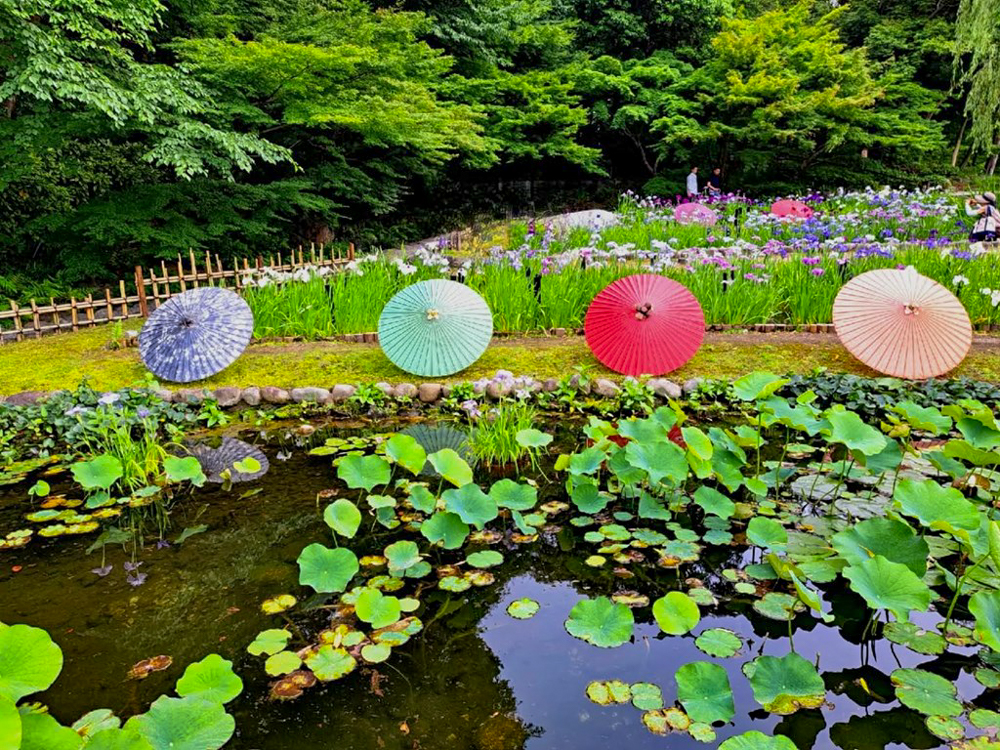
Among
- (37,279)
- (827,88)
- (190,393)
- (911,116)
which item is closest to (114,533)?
(190,393)

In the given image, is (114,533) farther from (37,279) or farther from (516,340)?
(37,279)

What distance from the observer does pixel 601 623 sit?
6.64ft

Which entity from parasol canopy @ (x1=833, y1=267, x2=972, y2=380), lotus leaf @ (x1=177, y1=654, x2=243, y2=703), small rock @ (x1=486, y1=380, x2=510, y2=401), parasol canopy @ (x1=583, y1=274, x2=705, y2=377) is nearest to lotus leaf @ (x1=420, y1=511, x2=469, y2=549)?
lotus leaf @ (x1=177, y1=654, x2=243, y2=703)

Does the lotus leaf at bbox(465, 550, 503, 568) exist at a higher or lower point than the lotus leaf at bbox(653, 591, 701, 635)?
lower

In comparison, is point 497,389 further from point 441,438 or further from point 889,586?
point 889,586

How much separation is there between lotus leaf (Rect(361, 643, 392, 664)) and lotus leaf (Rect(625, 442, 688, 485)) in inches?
47.7

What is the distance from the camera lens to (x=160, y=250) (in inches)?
329

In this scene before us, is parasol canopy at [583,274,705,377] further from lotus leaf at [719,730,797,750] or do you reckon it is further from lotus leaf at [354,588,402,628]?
lotus leaf at [719,730,797,750]

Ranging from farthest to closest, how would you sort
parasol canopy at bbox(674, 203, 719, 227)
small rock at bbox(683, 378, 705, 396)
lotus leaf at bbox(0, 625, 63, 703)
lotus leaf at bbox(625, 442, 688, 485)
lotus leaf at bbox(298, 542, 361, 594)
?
parasol canopy at bbox(674, 203, 719, 227) < small rock at bbox(683, 378, 705, 396) < lotus leaf at bbox(625, 442, 688, 485) < lotus leaf at bbox(298, 542, 361, 594) < lotus leaf at bbox(0, 625, 63, 703)

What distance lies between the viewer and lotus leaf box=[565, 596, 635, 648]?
77.6 inches

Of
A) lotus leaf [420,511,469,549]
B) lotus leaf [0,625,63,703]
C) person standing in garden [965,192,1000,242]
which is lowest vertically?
lotus leaf [420,511,469,549]

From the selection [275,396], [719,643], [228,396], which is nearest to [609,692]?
[719,643]

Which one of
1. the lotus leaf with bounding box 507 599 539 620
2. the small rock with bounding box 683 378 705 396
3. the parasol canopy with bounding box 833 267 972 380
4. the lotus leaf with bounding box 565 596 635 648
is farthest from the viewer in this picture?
the small rock with bounding box 683 378 705 396

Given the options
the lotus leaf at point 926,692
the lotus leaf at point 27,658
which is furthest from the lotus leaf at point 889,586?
the lotus leaf at point 27,658
